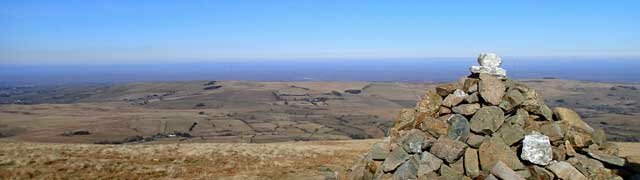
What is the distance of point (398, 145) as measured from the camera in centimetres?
2102

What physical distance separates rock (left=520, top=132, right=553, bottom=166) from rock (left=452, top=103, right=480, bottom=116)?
2.44 meters

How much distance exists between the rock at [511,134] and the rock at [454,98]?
2.25 meters

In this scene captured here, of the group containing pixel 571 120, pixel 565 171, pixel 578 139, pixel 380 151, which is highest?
pixel 571 120

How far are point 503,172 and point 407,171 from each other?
3376 millimetres

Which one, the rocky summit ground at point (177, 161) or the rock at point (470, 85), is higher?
the rock at point (470, 85)

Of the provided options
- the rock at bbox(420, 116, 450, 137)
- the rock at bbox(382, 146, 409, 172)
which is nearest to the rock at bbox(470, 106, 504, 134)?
the rock at bbox(420, 116, 450, 137)

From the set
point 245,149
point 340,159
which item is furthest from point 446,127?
point 245,149

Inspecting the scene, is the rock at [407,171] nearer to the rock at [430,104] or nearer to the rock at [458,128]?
the rock at [458,128]

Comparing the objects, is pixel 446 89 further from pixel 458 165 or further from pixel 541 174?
pixel 541 174

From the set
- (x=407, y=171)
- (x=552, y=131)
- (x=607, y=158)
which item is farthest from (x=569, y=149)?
(x=407, y=171)

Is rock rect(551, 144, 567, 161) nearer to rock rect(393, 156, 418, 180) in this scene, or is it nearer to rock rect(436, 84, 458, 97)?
rock rect(436, 84, 458, 97)

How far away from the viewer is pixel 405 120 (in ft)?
73.3

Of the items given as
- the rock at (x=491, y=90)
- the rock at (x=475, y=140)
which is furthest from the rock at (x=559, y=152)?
the rock at (x=491, y=90)

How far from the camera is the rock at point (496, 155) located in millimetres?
18641
